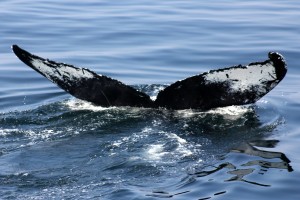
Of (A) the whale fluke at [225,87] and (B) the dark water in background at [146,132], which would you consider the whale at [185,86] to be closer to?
(A) the whale fluke at [225,87]

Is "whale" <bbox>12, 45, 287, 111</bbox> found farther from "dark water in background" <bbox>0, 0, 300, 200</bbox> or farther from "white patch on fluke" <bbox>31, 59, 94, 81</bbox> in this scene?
"dark water in background" <bbox>0, 0, 300, 200</bbox>

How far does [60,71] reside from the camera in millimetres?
10391

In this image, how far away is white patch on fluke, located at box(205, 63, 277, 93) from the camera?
965cm

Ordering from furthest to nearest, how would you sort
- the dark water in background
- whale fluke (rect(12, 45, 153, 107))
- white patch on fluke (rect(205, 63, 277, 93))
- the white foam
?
1. whale fluke (rect(12, 45, 153, 107))
2. white patch on fluke (rect(205, 63, 277, 93))
3. the white foam
4. the dark water in background

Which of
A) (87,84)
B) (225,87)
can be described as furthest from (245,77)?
(87,84)

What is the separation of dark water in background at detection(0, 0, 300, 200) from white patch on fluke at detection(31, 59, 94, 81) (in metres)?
0.48

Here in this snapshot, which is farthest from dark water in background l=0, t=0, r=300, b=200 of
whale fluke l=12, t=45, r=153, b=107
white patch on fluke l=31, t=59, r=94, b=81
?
white patch on fluke l=31, t=59, r=94, b=81

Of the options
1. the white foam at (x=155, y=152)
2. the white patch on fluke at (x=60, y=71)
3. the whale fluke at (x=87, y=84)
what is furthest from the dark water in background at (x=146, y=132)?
the white patch on fluke at (x=60, y=71)

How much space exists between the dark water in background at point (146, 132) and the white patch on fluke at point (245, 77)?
527 millimetres

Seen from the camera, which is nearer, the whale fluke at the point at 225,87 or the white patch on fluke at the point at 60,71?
the whale fluke at the point at 225,87

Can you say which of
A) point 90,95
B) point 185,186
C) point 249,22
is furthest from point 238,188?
point 249,22

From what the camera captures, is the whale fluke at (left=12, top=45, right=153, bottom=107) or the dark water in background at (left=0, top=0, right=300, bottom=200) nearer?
the dark water in background at (left=0, top=0, right=300, bottom=200)

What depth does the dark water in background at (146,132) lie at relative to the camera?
25.9 feet

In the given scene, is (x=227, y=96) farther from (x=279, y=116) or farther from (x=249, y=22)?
(x=249, y=22)
